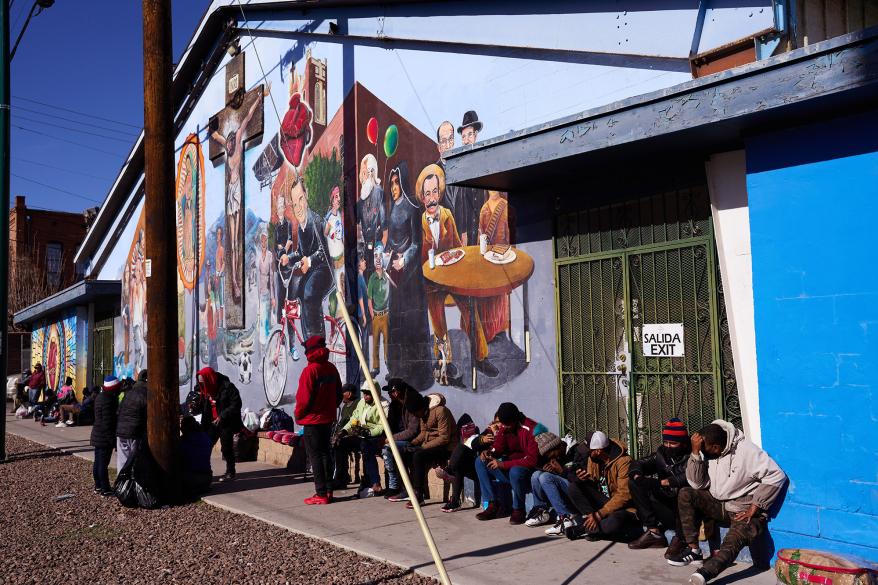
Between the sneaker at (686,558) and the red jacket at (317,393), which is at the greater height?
the red jacket at (317,393)

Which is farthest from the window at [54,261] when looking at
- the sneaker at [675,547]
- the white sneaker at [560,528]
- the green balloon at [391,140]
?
the sneaker at [675,547]

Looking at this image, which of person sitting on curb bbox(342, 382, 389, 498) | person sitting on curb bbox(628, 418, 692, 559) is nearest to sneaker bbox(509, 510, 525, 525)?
person sitting on curb bbox(628, 418, 692, 559)

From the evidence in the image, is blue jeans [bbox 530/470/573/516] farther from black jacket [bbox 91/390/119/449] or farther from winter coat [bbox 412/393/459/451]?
black jacket [bbox 91/390/119/449]

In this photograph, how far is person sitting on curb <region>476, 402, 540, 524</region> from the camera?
7.35m

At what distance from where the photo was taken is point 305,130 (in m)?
13.2

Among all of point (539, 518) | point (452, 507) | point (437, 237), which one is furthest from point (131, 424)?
point (539, 518)

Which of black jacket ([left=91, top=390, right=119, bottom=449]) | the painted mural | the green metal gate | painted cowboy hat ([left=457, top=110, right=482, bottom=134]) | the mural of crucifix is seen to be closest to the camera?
the green metal gate

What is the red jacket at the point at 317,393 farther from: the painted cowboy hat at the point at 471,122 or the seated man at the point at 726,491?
the seated man at the point at 726,491

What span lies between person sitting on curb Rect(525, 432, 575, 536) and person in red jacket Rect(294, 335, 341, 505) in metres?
2.65

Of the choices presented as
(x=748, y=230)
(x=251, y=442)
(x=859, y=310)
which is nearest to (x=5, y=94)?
(x=251, y=442)

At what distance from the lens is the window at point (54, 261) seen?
40844 mm

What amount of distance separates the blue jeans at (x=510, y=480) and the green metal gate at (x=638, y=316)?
907 mm

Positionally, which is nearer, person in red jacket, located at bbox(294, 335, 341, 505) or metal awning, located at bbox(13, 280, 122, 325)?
person in red jacket, located at bbox(294, 335, 341, 505)

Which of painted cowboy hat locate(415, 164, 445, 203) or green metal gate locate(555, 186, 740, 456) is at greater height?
painted cowboy hat locate(415, 164, 445, 203)
